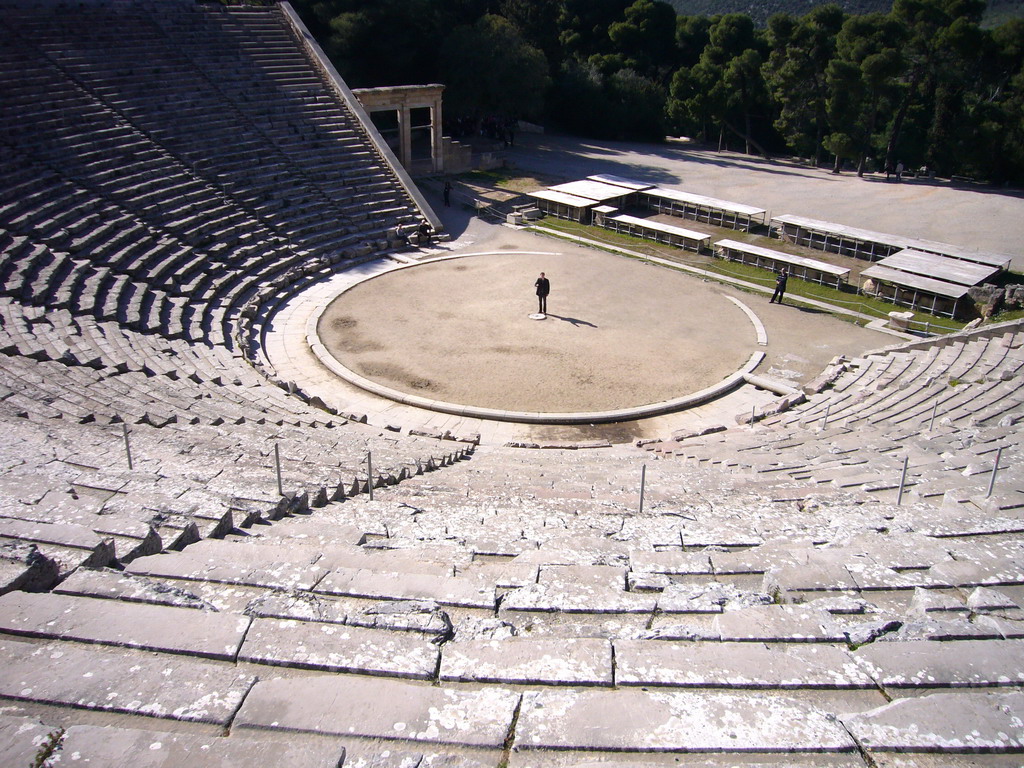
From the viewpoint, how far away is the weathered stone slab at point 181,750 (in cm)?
331

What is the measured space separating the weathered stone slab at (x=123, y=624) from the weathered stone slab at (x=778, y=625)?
9.54ft

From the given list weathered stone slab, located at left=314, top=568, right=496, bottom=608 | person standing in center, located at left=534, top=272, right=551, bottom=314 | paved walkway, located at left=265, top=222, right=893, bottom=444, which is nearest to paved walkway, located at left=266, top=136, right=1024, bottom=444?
paved walkway, located at left=265, top=222, right=893, bottom=444

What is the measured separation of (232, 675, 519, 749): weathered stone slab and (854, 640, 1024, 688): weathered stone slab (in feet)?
6.76

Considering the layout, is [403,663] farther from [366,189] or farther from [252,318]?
[366,189]

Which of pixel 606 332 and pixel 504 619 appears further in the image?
pixel 606 332

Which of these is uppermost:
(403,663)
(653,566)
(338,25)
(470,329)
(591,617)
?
(338,25)

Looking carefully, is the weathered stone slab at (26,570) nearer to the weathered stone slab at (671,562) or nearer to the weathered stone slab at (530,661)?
A: the weathered stone slab at (530,661)

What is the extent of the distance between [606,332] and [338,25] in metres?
25.1

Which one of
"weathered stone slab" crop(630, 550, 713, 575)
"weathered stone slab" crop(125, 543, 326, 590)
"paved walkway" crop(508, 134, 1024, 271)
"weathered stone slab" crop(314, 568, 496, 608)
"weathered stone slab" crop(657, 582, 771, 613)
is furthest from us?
"paved walkway" crop(508, 134, 1024, 271)

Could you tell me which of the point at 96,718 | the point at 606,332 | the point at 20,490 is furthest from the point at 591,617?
the point at 606,332

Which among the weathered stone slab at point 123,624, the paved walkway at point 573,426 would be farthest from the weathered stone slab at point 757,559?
the paved walkway at point 573,426

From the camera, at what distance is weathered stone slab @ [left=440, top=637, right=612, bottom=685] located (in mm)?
4125

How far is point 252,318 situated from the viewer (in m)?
19.9

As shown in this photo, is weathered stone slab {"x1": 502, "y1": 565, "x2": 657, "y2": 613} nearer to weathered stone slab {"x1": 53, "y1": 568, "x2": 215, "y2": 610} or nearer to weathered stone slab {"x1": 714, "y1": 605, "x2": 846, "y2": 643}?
weathered stone slab {"x1": 714, "y1": 605, "x2": 846, "y2": 643}
